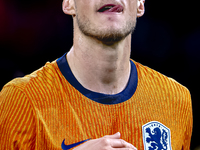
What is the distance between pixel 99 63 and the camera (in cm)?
167

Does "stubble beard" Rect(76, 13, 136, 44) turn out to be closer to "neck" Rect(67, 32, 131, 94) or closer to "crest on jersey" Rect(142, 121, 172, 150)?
"neck" Rect(67, 32, 131, 94)

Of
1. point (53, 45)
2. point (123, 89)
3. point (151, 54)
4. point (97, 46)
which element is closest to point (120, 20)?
point (97, 46)

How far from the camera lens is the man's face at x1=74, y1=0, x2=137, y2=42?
156 centimetres

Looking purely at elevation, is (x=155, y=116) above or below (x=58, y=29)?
below

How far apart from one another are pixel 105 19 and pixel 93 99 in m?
0.43

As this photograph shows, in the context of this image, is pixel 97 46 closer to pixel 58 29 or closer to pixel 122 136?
pixel 122 136

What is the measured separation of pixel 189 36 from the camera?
12.8 ft

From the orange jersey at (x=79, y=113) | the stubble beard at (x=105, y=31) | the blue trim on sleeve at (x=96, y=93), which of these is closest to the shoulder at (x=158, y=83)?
the orange jersey at (x=79, y=113)

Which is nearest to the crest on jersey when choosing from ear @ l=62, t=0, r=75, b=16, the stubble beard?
the stubble beard

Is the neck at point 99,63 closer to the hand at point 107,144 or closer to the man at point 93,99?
the man at point 93,99

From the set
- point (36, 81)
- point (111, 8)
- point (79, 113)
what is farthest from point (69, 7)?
point (79, 113)

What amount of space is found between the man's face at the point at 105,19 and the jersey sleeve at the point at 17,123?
1.60ft

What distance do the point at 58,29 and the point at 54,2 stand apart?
30 centimetres

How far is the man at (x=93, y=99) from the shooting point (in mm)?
1507
